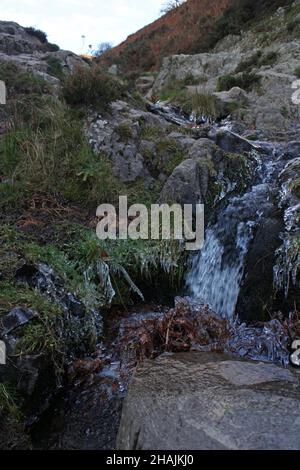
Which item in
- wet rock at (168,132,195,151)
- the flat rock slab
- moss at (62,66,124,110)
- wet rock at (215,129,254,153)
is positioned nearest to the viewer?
the flat rock slab

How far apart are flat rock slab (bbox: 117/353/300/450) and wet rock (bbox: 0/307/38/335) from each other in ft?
3.16

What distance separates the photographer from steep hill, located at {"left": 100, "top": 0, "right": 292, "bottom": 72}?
18797mm

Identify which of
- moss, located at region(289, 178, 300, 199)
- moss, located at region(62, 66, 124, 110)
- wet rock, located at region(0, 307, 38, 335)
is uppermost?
moss, located at region(62, 66, 124, 110)

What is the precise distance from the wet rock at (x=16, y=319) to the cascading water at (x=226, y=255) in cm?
201

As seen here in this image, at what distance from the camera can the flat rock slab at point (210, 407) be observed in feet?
8.04

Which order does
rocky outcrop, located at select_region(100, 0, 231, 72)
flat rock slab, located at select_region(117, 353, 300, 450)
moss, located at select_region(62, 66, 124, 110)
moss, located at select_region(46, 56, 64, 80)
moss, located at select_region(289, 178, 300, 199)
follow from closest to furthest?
flat rock slab, located at select_region(117, 353, 300, 450), moss, located at select_region(289, 178, 300, 199), moss, located at select_region(62, 66, 124, 110), moss, located at select_region(46, 56, 64, 80), rocky outcrop, located at select_region(100, 0, 231, 72)

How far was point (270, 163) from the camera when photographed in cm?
681

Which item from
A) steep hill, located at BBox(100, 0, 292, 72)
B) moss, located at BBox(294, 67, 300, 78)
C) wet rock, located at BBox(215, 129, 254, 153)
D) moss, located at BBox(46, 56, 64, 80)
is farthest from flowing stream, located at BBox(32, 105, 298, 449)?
steep hill, located at BBox(100, 0, 292, 72)

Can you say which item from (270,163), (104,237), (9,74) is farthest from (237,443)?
(9,74)

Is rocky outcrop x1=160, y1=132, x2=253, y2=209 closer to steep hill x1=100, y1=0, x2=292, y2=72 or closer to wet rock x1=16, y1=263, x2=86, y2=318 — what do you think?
wet rock x1=16, y1=263, x2=86, y2=318

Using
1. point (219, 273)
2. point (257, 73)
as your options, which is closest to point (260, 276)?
point (219, 273)

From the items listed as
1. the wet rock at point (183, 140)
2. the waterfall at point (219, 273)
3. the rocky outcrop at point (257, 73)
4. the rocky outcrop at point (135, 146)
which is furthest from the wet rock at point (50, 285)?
the rocky outcrop at point (257, 73)

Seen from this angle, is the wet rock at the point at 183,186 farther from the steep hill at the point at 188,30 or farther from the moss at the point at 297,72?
the steep hill at the point at 188,30

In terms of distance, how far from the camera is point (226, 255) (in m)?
4.99
